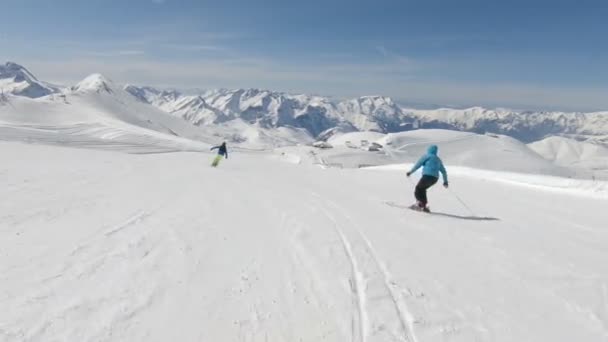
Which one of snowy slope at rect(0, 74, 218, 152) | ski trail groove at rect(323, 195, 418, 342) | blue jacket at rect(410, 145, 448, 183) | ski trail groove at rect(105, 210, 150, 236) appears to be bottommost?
snowy slope at rect(0, 74, 218, 152)

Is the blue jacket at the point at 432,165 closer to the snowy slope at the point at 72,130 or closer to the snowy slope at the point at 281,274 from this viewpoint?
the snowy slope at the point at 281,274

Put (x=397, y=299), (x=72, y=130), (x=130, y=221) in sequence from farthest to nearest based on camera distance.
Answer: (x=72, y=130)
(x=130, y=221)
(x=397, y=299)

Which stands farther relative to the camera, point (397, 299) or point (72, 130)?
point (72, 130)

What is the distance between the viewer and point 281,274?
589cm

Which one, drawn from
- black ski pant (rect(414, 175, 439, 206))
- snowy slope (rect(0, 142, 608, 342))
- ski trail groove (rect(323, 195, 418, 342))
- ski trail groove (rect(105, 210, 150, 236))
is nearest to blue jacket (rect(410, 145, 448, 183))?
black ski pant (rect(414, 175, 439, 206))

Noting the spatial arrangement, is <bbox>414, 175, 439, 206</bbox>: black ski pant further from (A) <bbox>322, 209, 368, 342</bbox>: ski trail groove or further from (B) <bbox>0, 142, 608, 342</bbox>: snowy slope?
(A) <bbox>322, 209, 368, 342</bbox>: ski trail groove

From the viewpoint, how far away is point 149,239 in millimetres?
6992

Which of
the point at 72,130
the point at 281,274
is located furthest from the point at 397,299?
the point at 72,130

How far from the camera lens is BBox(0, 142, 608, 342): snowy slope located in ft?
14.3

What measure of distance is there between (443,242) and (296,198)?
5983 millimetres

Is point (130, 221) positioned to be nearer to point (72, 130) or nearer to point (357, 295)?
point (357, 295)

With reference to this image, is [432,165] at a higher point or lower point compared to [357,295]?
higher

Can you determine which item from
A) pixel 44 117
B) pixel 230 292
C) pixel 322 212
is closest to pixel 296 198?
pixel 322 212

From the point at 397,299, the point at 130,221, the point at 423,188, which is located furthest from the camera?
the point at 423,188
